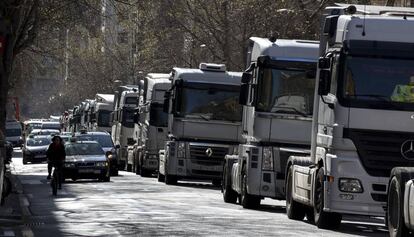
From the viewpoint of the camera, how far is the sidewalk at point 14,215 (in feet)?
70.0

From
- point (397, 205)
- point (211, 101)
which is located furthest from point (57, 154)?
point (397, 205)

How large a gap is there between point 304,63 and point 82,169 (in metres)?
18.0

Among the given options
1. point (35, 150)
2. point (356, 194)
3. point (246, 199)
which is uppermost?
point (356, 194)

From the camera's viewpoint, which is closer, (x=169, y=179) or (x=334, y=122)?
(x=334, y=122)

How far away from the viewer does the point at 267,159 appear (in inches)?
1067

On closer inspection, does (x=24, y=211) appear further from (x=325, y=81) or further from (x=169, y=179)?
(x=169, y=179)

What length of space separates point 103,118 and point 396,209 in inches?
2313

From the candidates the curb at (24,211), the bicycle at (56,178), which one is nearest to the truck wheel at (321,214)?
the curb at (24,211)

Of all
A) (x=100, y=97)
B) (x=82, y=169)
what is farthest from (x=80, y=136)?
(x=100, y=97)

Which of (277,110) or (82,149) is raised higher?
(277,110)

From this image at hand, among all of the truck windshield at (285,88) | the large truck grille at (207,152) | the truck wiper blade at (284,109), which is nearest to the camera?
the truck windshield at (285,88)

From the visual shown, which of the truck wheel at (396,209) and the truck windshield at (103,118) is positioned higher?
the truck wheel at (396,209)

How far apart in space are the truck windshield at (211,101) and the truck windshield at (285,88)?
1154 centimetres

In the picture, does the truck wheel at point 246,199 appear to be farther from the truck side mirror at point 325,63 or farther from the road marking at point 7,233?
the road marking at point 7,233
